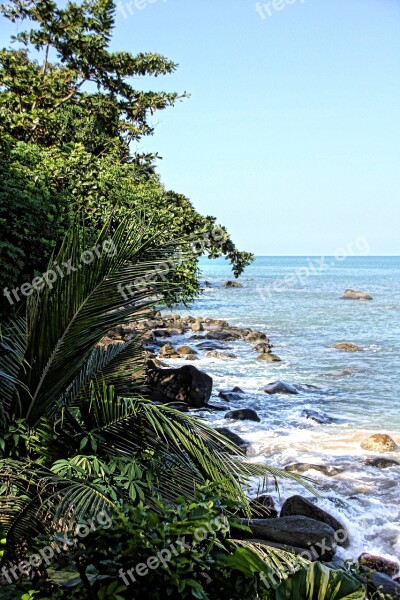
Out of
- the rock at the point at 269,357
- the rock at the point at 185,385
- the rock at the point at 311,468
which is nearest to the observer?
the rock at the point at 311,468

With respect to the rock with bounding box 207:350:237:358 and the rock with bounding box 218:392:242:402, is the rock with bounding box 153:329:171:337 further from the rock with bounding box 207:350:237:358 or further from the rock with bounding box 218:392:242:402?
the rock with bounding box 218:392:242:402

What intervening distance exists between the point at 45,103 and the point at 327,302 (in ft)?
116

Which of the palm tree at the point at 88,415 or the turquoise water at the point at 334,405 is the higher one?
the palm tree at the point at 88,415

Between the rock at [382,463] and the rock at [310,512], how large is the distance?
2.69 m

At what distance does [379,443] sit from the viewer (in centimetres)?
1081

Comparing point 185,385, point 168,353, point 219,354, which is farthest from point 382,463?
point 219,354

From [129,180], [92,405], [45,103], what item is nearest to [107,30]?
[45,103]

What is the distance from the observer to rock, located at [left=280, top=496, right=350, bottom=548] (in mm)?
7402

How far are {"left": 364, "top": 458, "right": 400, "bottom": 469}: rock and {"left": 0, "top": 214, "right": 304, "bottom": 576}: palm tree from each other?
6.49 metres

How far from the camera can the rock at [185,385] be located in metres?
13.6

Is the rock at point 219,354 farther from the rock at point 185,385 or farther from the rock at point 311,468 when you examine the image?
the rock at point 311,468

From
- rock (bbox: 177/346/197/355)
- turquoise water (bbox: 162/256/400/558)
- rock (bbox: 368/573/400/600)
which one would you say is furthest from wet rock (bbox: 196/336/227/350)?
rock (bbox: 368/573/400/600)

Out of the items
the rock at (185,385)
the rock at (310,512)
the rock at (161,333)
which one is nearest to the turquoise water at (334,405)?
the rock at (310,512)

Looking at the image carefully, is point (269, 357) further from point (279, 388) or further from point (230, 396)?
point (230, 396)
